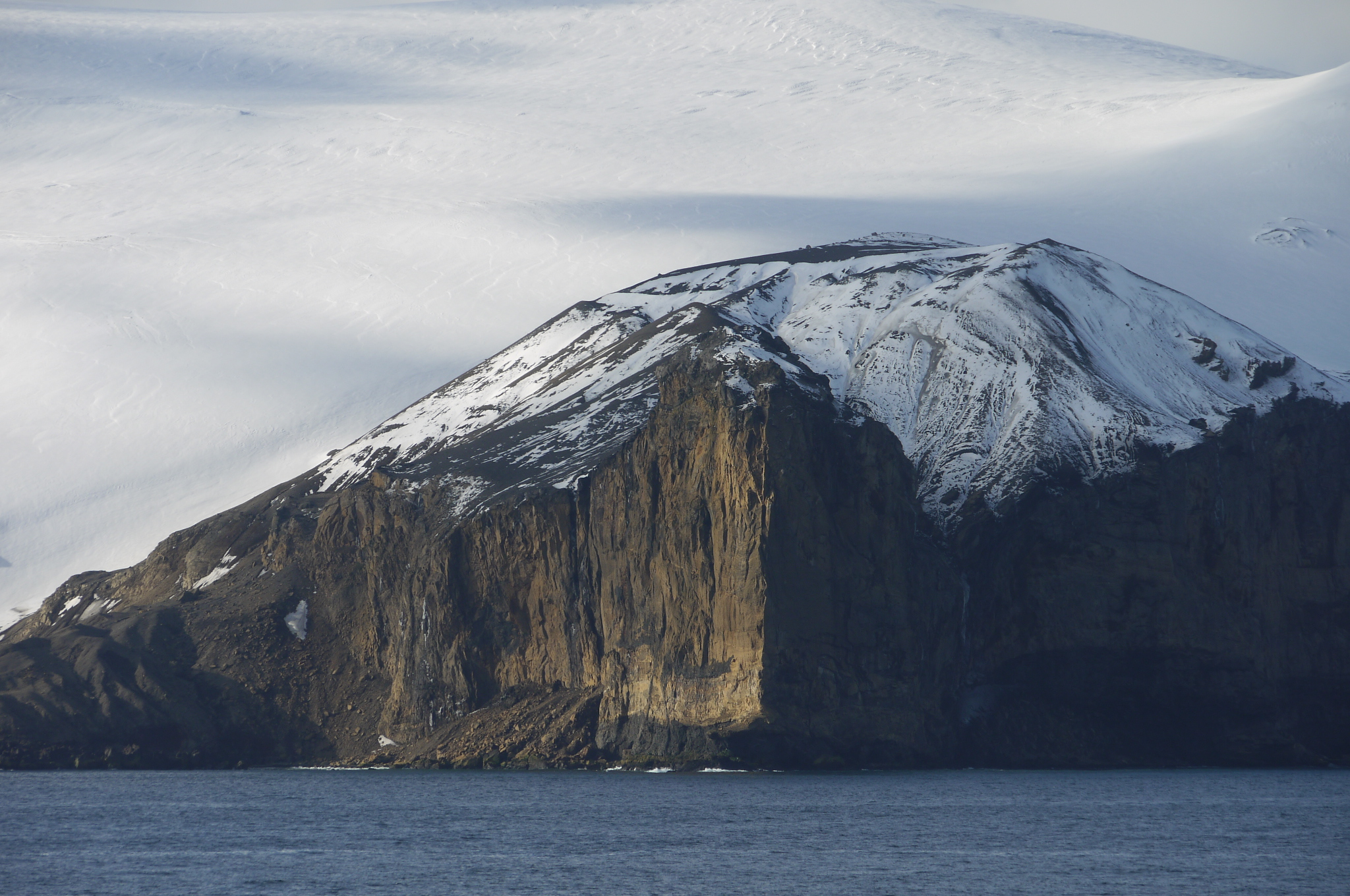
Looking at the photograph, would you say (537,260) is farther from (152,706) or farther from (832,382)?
(152,706)

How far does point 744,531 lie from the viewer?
8819 cm

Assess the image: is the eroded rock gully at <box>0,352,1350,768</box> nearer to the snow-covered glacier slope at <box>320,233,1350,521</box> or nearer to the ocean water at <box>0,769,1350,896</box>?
the snow-covered glacier slope at <box>320,233,1350,521</box>

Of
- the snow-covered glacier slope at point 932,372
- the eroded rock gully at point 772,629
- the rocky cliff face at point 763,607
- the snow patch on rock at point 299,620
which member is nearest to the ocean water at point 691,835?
the eroded rock gully at point 772,629

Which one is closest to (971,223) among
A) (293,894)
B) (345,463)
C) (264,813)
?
(345,463)

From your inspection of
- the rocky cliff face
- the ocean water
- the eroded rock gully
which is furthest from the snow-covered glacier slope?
the ocean water

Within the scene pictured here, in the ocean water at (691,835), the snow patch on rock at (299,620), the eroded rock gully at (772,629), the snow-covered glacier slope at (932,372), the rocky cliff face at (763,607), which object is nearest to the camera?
the ocean water at (691,835)

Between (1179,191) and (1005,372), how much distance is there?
83473 millimetres

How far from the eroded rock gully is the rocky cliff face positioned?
0.62 ft

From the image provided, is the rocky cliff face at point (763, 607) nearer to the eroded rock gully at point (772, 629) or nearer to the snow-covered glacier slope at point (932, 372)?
the eroded rock gully at point (772, 629)

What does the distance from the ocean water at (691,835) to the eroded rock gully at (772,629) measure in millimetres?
6575

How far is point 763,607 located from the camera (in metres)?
85.2

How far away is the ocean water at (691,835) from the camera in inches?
2023

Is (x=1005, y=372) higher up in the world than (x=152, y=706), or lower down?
higher up

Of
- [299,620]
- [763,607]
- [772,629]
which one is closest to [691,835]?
[772,629]
